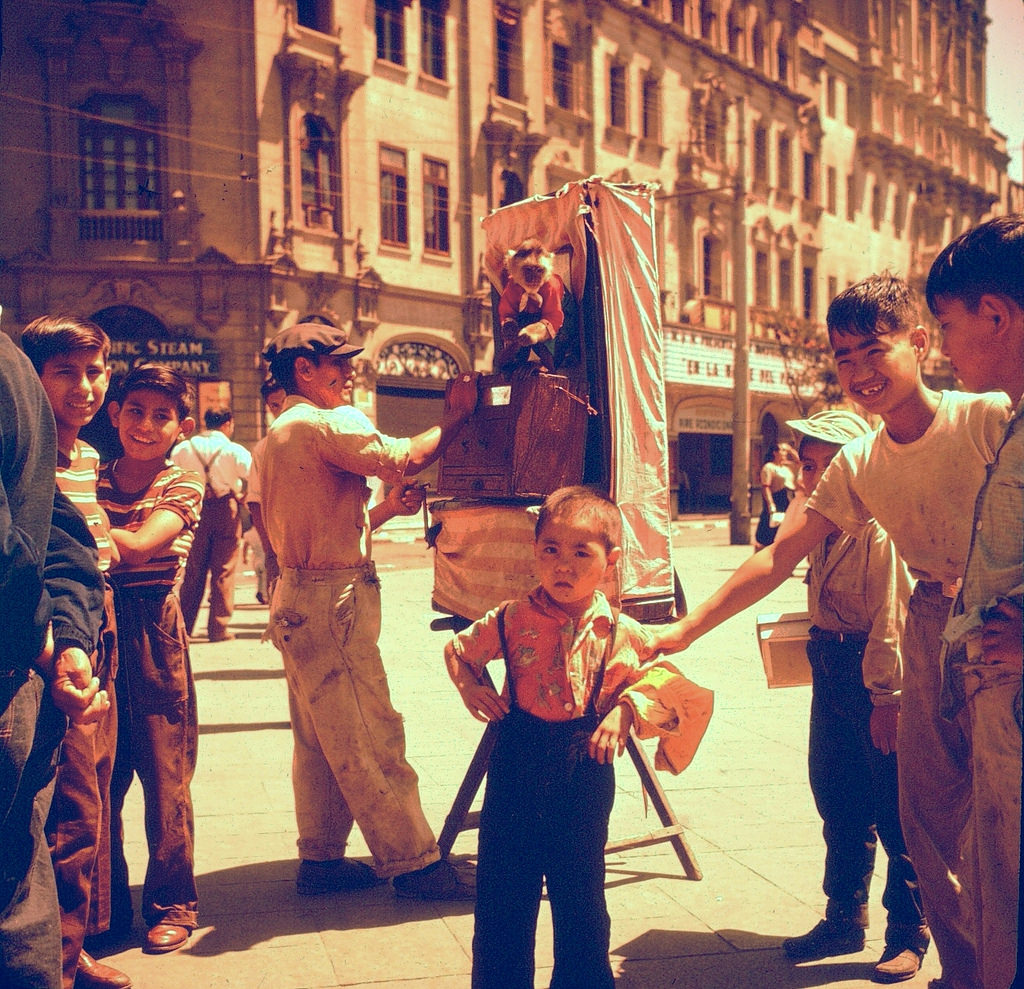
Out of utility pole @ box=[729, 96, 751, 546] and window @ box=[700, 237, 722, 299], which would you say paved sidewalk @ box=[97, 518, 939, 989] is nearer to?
utility pole @ box=[729, 96, 751, 546]

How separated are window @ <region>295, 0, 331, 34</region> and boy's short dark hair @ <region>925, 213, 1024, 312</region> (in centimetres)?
2205

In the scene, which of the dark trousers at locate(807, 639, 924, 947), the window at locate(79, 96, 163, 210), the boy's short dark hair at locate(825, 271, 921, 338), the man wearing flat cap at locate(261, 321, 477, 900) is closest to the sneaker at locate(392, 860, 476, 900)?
the man wearing flat cap at locate(261, 321, 477, 900)

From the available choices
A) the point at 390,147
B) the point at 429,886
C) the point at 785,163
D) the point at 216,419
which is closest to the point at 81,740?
the point at 429,886

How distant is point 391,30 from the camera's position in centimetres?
2342

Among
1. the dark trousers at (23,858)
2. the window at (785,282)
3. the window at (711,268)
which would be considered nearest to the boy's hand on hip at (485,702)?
the dark trousers at (23,858)

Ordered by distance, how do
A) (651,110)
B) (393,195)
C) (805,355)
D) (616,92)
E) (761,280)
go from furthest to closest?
(761,280) < (805,355) < (651,110) < (616,92) < (393,195)

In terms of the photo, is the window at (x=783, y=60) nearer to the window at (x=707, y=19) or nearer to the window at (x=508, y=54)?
the window at (x=707, y=19)

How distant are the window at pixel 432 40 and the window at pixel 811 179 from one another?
14141 mm

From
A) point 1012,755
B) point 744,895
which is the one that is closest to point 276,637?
point 744,895

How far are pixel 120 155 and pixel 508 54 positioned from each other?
28.0 ft

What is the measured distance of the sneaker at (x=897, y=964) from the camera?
340cm

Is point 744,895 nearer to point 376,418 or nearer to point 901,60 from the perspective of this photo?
point 376,418

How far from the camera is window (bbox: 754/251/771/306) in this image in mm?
33656

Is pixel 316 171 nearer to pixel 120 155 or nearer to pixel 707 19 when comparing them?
pixel 120 155
